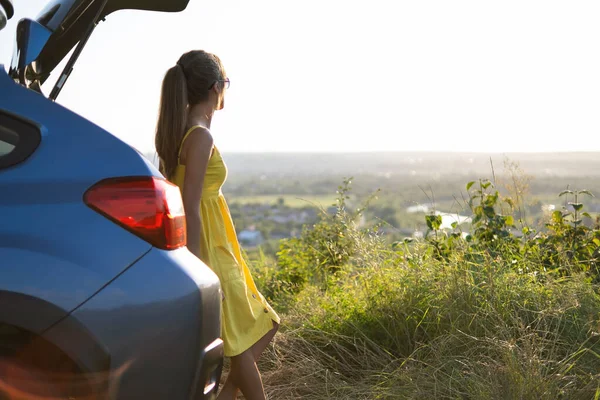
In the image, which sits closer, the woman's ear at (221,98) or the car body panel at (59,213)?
the car body panel at (59,213)

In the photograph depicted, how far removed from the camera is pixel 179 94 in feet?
9.86

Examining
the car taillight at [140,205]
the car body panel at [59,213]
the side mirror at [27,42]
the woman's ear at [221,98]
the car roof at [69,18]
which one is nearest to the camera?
the car body panel at [59,213]

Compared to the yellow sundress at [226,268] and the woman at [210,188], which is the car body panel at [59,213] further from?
the yellow sundress at [226,268]

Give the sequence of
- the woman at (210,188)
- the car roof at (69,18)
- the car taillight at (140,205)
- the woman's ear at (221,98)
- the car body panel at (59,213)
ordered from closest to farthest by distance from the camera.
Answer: the car body panel at (59,213) < the car taillight at (140,205) < the car roof at (69,18) < the woman at (210,188) < the woman's ear at (221,98)

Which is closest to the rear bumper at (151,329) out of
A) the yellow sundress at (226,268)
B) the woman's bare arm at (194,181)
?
the woman's bare arm at (194,181)

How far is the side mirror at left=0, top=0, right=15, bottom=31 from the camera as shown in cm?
210

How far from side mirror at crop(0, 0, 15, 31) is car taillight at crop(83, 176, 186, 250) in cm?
60

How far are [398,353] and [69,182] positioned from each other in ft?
7.73

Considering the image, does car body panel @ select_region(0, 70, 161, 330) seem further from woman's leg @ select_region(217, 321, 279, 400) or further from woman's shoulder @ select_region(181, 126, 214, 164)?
woman's leg @ select_region(217, 321, 279, 400)

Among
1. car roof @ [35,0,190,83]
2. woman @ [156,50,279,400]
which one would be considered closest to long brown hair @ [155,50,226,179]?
woman @ [156,50,279,400]

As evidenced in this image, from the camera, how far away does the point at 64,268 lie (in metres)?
1.88

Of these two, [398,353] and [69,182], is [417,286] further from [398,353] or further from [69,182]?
[69,182]

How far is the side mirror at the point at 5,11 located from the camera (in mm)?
2096

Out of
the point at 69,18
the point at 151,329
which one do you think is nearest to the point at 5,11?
the point at 69,18
